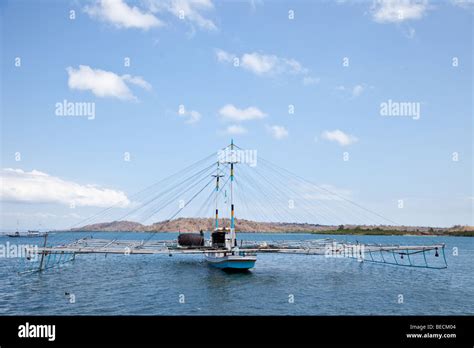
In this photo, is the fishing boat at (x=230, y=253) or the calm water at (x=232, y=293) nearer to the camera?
the calm water at (x=232, y=293)

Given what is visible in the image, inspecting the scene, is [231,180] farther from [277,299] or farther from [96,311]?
[96,311]

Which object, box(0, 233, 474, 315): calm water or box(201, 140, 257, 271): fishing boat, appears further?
box(201, 140, 257, 271): fishing boat

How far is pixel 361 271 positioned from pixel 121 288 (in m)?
44.9

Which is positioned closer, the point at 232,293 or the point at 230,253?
the point at 232,293
